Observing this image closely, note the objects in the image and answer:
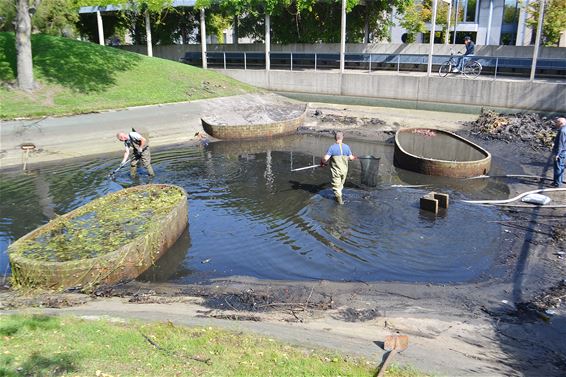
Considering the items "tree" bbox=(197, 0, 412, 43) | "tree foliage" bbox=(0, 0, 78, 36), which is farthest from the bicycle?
"tree foliage" bbox=(0, 0, 78, 36)

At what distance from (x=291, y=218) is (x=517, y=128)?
13841 mm

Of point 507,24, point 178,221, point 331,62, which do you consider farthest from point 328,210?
point 507,24

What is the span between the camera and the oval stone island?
9484 millimetres

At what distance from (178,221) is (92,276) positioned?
301 cm

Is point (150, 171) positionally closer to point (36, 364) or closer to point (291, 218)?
point (291, 218)

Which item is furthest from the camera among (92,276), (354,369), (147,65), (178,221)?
(147,65)

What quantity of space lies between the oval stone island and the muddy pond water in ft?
2.12

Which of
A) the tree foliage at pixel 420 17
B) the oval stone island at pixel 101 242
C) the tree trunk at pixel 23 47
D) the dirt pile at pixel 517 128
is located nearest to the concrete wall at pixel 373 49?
the tree foliage at pixel 420 17

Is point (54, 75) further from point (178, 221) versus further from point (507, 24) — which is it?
point (507, 24)

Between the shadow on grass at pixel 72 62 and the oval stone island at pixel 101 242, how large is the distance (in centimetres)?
1536

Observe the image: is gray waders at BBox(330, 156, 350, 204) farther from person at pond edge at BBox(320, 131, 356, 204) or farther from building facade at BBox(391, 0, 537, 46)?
building facade at BBox(391, 0, 537, 46)

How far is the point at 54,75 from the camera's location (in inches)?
1035

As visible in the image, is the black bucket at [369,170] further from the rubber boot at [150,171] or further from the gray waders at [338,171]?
the rubber boot at [150,171]

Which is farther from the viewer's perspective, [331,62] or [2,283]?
[331,62]
